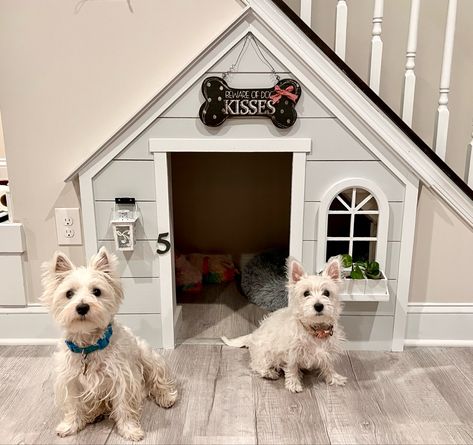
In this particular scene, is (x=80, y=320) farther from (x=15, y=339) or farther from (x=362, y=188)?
(x=362, y=188)

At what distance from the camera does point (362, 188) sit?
1.78 meters

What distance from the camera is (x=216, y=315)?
89.3 inches

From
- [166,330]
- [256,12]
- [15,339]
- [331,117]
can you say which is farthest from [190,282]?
[256,12]

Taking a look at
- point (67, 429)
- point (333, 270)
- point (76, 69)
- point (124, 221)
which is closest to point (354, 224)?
point (333, 270)

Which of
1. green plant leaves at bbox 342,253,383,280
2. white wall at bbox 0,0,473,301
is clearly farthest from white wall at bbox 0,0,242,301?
green plant leaves at bbox 342,253,383,280

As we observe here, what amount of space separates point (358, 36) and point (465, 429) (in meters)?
1.73

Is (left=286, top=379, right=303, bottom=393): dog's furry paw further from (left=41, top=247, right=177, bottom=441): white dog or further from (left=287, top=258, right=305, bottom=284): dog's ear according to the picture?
(left=41, top=247, right=177, bottom=441): white dog

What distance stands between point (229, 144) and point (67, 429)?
1096mm

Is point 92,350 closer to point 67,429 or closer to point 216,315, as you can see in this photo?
point 67,429

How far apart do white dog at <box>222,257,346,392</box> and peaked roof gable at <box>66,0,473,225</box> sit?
505 millimetres

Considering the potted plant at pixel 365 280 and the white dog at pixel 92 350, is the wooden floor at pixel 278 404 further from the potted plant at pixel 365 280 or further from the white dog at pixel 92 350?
the potted plant at pixel 365 280

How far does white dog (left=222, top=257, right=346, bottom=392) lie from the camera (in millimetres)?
1580

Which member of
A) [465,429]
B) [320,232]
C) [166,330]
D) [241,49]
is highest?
[241,49]

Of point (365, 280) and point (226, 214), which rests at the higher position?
point (226, 214)
